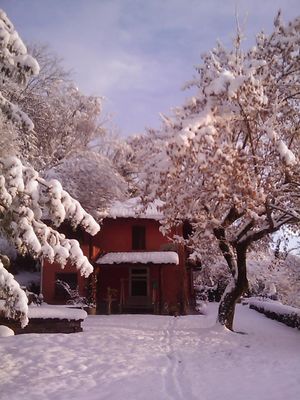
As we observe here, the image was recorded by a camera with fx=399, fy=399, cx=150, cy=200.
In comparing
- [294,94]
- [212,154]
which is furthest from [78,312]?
[294,94]

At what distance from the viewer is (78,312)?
15.2 metres

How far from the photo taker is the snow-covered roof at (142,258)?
25016mm

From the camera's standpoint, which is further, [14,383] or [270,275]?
[270,275]

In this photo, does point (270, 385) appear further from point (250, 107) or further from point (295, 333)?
point (295, 333)

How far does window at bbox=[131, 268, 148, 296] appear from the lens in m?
27.5

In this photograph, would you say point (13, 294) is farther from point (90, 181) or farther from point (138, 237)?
point (138, 237)

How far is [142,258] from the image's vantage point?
25.7 metres

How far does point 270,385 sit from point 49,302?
63.7 feet

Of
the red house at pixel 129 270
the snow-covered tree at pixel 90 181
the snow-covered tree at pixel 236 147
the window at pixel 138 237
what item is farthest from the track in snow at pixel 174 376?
the window at pixel 138 237

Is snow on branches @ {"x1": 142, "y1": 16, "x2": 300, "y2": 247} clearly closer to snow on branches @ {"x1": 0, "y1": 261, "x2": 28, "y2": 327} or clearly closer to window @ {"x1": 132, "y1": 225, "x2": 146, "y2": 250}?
snow on branches @ {"x1": 0, "y1": 261, "x2": 28, "y2": 327}

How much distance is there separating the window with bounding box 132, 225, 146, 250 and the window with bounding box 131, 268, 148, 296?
1.74 m

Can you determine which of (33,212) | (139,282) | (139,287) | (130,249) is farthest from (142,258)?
(33,212)

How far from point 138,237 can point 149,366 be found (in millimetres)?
17949

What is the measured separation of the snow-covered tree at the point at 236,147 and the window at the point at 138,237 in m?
11.9
